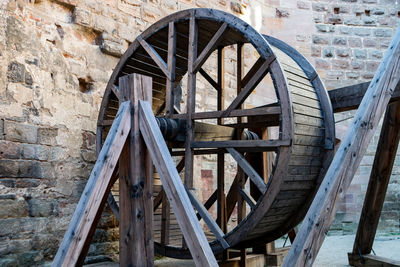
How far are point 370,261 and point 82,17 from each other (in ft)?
13.2

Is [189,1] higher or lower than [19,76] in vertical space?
higher

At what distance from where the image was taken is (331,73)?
27.3 ft

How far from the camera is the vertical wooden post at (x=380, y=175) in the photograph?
4461mm

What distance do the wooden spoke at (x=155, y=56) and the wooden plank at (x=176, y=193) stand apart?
177cm

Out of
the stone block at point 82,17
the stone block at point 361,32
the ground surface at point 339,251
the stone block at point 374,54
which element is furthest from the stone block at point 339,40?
the stone block at point 82,17

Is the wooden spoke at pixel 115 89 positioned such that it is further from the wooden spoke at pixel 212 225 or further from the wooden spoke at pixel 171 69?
the wooden spoke at pixel 212 225

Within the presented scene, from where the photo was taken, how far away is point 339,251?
20.2 ft

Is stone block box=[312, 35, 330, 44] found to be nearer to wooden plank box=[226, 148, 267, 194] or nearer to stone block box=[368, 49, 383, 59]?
stone block box=[368, 49, 383, 59]

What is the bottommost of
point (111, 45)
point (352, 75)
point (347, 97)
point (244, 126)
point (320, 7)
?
point (244, 126)

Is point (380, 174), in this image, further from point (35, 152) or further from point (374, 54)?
point (374, 54)

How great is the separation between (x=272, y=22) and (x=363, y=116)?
5.41m

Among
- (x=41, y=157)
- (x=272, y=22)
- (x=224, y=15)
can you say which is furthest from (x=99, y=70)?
(x=272, y=22)

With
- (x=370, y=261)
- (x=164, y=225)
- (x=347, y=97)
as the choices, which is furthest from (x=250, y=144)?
(x=370, y=261)

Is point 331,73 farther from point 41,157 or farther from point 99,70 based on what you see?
point 41,157
